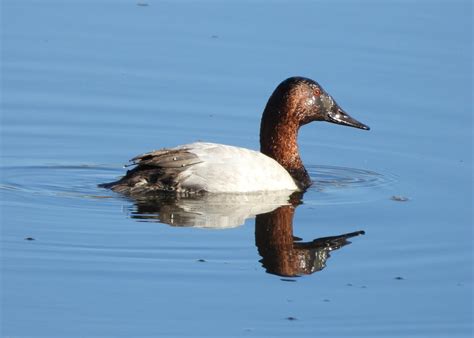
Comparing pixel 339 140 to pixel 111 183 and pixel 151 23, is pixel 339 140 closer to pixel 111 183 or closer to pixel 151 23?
pixel 111 183

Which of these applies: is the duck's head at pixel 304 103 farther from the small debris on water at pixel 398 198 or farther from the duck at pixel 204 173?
the small debris on water at pixel 398 198

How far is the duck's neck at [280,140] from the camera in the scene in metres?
12.8

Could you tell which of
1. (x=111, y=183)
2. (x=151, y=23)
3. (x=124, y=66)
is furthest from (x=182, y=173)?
(x=151, y=23)

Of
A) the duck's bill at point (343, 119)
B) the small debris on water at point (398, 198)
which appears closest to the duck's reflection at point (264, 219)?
the small debris on water at point (398, 198)

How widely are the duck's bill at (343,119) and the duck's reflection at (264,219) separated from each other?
4.49 ft

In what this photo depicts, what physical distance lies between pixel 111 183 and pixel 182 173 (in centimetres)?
78

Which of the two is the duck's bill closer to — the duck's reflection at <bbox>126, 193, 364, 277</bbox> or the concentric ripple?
the concentric ripple

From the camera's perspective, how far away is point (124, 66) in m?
15.6

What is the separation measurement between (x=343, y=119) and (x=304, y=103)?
559mm

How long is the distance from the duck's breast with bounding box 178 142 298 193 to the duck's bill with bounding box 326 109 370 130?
155 centimetres

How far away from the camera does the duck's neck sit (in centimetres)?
1275

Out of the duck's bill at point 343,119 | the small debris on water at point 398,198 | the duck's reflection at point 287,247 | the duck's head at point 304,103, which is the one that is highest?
the duck's head at point 304,103

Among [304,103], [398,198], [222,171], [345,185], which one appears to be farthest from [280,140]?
[398,198]

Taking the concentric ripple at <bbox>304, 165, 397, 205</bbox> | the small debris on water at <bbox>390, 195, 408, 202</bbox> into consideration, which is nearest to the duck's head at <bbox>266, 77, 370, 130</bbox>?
the concentric ripple at <bbox>304, 165, 397, 205</bbox>
